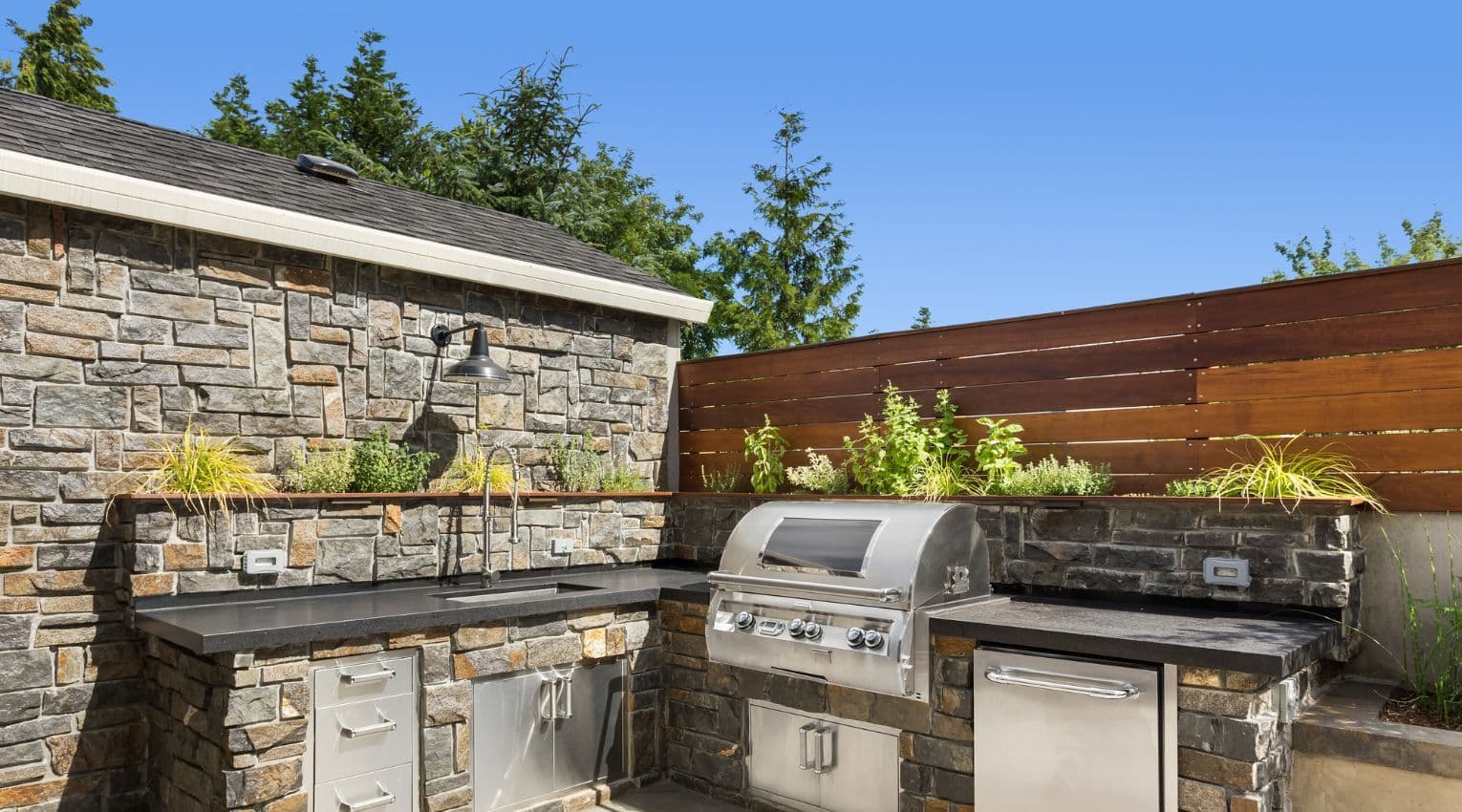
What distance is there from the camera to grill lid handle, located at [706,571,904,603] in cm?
348

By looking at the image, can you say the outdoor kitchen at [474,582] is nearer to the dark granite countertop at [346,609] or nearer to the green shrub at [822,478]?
the dark granite countertop at [346,609]

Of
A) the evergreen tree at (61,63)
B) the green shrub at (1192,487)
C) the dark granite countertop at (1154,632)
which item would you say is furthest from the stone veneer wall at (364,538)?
the evergreen tree at (61,63)

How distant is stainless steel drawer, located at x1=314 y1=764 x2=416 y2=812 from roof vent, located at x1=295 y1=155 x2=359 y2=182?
370cm

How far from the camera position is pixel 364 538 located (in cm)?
427

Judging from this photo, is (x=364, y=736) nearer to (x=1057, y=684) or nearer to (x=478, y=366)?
(x=478, y=366)

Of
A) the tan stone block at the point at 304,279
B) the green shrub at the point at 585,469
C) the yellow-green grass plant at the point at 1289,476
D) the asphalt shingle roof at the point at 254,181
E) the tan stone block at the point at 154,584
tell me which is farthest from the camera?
the green shrub at the point at 585,469

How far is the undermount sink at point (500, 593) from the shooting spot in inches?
170

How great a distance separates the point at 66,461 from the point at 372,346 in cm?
140

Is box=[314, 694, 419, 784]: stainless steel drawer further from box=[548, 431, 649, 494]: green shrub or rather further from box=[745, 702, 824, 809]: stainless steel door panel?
box=[548, 431, 649, 494]: green shrub

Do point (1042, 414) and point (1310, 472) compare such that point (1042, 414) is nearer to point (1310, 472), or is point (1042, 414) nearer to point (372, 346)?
point (1310, 472)

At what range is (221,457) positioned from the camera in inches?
157

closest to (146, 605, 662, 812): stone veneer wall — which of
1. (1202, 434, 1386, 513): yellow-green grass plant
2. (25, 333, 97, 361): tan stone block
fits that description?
(25, 333, 97, 361): tan stone block

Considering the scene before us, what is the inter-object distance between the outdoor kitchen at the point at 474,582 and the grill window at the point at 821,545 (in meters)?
0.02

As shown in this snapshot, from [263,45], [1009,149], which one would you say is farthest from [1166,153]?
[263,45]
